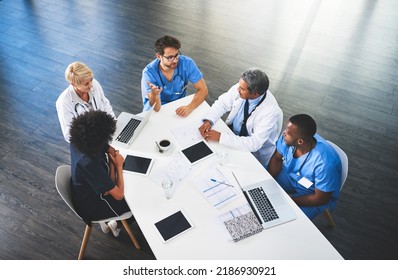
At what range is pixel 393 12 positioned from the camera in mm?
6062

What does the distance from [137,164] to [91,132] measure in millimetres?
539

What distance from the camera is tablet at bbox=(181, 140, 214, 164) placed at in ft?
8.55

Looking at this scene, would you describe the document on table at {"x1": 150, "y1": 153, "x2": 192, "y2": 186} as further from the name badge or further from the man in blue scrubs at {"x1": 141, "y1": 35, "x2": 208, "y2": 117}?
the name badge

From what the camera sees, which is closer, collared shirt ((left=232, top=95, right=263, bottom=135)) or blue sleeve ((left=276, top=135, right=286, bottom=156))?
blue sleeve ((left=276, top=135, right=286, bottom=156))

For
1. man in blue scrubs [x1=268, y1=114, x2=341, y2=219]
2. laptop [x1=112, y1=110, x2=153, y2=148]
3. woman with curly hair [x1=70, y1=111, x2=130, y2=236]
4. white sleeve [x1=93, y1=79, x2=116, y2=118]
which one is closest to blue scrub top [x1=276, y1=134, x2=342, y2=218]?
man in blue scrubs [x1=268, y1=114, x2=341, y2=219]

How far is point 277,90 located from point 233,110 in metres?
1.69

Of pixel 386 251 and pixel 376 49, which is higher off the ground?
pixel 376 49

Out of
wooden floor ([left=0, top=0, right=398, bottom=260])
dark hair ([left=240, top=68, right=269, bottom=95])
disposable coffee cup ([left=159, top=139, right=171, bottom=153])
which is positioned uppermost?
dark hair ([left=240, top=68, right=269, bottom=95])

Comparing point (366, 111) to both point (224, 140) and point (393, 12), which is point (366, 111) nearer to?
point (224, 140)

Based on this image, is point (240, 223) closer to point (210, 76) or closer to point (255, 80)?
point (255, 80)

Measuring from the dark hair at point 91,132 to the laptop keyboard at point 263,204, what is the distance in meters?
1.08

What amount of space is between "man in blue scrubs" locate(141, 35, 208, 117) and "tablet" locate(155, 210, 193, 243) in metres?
1.04

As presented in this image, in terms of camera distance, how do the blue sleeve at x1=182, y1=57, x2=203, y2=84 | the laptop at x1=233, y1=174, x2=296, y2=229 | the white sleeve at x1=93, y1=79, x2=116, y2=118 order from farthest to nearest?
the blue sleeve at x1=182, y1=57, x2=203, y2=84 → the white sleeve at x1=93, y1=79, x2=116, y2=118 → the laptop at x1=233, y1=174, x2=296, y2=229
